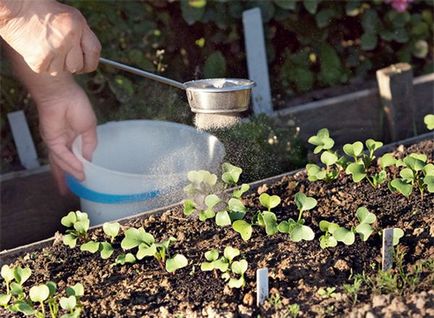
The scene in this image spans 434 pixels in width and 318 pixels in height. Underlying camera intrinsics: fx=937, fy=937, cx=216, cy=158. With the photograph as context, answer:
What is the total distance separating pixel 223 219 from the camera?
7.41 feet

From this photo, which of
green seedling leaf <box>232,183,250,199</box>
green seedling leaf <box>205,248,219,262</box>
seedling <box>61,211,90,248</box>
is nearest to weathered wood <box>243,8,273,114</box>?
green seedling leaf <box>232,183,250,199</box>

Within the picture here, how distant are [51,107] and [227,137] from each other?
548 mm

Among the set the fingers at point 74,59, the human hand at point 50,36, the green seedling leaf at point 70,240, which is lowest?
the green seedling leaf at point 70,240

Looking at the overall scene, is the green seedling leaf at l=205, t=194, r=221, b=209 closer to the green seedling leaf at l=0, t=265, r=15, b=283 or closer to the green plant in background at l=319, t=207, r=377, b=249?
the green plant in background at l=319, t=207, r=377, b=249

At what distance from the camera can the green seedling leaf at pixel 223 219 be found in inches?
88.7

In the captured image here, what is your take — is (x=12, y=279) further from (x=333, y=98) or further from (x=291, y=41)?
(x=291, y=41)

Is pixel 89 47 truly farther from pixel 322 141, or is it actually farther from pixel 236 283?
pixel 236 283

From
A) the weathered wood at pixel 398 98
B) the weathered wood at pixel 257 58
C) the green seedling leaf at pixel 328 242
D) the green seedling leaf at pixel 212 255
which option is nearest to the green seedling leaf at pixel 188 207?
the green seedling leaf at pixel 212 255

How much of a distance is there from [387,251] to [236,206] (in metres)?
0.40

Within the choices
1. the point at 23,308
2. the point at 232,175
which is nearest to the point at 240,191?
the point at 232,175

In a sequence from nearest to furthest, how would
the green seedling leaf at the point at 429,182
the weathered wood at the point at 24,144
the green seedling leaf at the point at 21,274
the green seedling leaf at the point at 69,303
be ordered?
the green seedling leaf at the point at 69,303, the green seedling leaf at the point at 21,274, the green seedling leaf at the point at 429,182, the weathered wood at the point at 24,144

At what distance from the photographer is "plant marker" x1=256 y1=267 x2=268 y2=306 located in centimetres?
200

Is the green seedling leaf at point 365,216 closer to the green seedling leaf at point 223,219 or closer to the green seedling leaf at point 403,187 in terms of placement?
the green seedling leaf at point 403,187

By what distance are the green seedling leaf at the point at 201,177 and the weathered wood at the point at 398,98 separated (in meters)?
1.06
